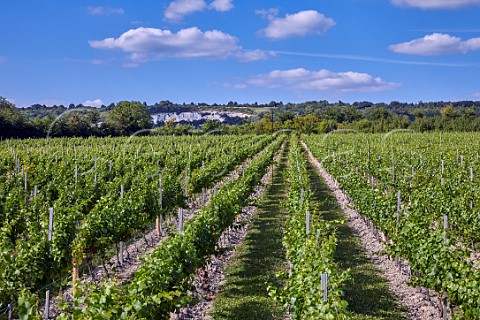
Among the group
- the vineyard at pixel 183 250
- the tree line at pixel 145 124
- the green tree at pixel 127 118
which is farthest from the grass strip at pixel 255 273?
the green tree at pixel 127 118

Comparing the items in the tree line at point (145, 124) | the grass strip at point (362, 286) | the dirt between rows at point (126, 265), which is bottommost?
the dirt between rows at point (126, 265)

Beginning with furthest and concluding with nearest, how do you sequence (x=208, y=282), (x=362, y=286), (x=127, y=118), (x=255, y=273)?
(x=127, y=118) → (x=255, y=273) → (x=208, y=282) → (x=362, y=286)

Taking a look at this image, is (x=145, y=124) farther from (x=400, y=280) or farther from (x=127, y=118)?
(x=400, y=280)

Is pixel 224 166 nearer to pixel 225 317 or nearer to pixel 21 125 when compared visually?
pixel 225 317

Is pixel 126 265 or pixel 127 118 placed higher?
pixel 127 118

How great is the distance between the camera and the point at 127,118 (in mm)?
68188

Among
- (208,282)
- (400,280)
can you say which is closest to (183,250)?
(208,282)

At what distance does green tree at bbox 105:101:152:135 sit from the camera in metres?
65.6

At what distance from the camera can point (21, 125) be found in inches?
2062

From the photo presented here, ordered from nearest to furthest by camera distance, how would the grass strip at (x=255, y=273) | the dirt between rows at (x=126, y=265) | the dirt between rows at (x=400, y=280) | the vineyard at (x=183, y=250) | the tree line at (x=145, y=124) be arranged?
the vineyard at (x=183, y=250) < the dirt between rows at (x=400, y=280) < the grass strip at (x=255, y=273) < the dirt between rows at (x=126, y=265) < the tree line at (x=145, y=124)

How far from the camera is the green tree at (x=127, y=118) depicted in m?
65.6

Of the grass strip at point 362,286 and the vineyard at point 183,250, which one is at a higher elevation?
the vineyard at point 183,250

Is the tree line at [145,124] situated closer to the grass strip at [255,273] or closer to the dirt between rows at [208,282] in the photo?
the grass strip at [255,273]

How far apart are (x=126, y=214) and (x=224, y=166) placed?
8804 millimetres
